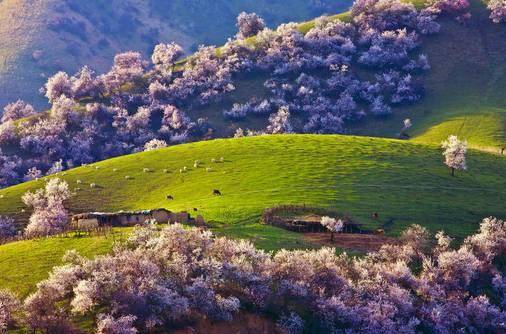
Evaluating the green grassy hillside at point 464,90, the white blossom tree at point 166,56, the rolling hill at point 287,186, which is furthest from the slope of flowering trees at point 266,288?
the white blossom tree at point 166,56

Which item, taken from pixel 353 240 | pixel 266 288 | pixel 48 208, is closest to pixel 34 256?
pixel 266 288

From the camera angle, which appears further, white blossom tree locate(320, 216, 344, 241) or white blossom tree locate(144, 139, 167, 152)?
white blossom tree locate(144, 139, 167, 152)

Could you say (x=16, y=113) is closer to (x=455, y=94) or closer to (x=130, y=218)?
(x=130, y=218)

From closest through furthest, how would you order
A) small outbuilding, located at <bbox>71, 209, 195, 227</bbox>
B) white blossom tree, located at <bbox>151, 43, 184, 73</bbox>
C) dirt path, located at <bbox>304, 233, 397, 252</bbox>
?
dirt path, located at <bbox>304, 233, 397, 252</bbox>
small outbuilding, located at <bbox>71, 209, 195, 227</bbox>
white blossom tree, located at <bbox>151, 43, 184, 73</bbox>

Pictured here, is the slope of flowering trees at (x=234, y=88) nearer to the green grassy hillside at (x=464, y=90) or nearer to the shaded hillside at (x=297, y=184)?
the green grassy hillside at (x=464, y=90)

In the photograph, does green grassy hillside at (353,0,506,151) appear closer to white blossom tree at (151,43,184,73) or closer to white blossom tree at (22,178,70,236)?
white blossom tree at (151,43,184,73)

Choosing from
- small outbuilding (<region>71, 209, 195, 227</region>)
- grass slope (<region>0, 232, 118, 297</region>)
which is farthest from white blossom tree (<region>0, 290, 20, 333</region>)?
small outbuilding (<region>71, 209, 195, 227</region>)

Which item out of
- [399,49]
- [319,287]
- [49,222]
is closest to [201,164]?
[49,222]

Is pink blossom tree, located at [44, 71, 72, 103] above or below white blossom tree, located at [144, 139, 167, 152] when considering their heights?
above
